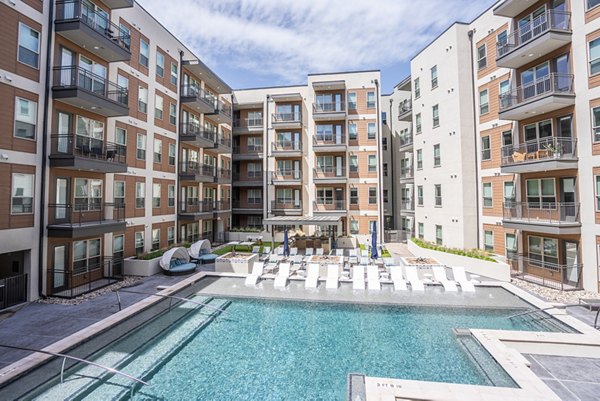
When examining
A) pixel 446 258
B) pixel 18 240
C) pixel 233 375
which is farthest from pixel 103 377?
pixel 446 258

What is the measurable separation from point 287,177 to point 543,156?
20433mm

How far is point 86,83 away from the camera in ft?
49.3

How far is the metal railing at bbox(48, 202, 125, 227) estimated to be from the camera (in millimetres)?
13664

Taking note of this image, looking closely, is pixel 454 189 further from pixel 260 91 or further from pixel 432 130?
pixel 260 91

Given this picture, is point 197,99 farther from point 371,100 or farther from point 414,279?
point 414,279

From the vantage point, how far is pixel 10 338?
372 inches

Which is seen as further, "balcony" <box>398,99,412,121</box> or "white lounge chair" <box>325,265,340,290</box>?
"balcony" <box>398,99,412,121</box>

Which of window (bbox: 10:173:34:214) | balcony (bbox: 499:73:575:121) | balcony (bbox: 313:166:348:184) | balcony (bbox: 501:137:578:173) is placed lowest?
window (bbox: 10:173:34:214)

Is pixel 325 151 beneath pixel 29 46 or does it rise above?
beneath

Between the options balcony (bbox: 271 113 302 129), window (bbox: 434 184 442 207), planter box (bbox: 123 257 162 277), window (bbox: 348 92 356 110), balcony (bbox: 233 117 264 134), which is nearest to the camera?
planter box (bbox: 123 257 162 277)

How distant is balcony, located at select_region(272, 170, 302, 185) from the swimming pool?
18206mm

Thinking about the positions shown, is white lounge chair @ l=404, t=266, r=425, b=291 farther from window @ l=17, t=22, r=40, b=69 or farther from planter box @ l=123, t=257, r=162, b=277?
window @ l=17, t=22, r=40, b=69

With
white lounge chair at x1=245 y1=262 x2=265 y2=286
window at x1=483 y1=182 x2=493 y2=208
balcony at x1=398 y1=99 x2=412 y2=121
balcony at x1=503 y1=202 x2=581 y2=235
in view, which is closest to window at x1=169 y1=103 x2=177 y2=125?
white lounge chair at x1=245 y1=262 x2=265 y2=286

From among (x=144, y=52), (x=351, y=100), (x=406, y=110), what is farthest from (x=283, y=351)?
(x=406, y=110)
